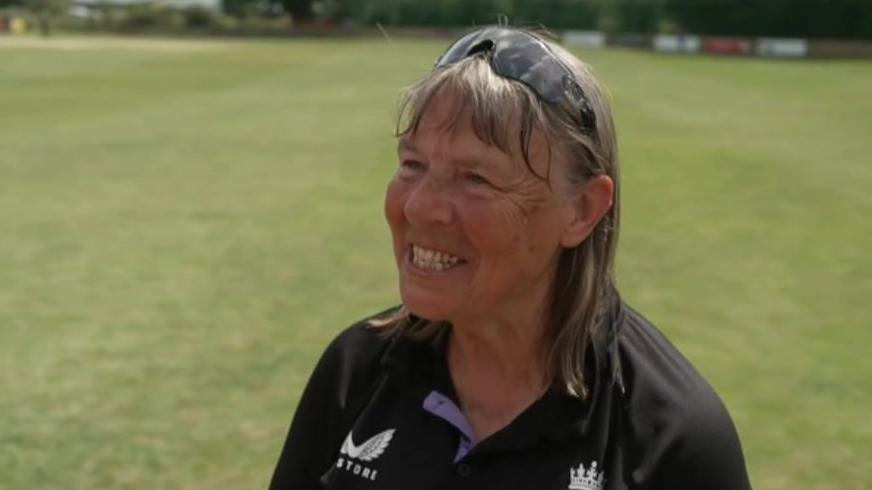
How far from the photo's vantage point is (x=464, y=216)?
2.02m

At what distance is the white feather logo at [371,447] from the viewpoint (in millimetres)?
2203

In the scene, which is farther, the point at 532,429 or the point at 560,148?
the point at 532,429

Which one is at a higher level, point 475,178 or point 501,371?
point 475,178

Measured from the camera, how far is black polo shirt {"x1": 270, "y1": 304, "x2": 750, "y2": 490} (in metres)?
2.09

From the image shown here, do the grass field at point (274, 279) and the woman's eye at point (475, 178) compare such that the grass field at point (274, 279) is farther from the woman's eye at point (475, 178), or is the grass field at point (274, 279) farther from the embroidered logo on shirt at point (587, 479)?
the embroidered logo on shirt at point (587, 479)

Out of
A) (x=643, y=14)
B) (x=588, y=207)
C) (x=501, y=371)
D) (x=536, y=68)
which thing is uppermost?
(x=536, y=68)

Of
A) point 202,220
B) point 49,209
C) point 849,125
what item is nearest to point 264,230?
point 202,220

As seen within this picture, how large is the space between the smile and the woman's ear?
0.71ft

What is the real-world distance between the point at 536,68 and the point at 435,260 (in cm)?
35

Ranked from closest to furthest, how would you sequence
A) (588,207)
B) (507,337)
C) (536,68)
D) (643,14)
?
(536,68)
(588,207)
(507,337)
(643,14)

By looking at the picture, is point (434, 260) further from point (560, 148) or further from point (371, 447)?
point (371, 447)

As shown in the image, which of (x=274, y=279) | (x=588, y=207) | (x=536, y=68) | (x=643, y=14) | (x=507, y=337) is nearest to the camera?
(x=536, y=68)

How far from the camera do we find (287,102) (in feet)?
98.7

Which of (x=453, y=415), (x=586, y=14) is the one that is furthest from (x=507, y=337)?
(x=586, y=14)
